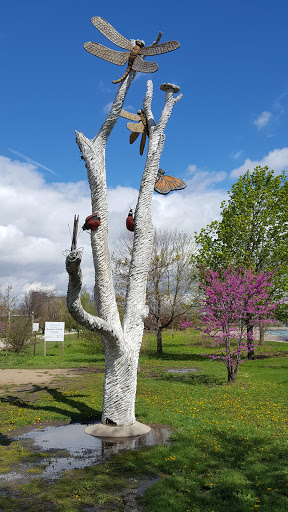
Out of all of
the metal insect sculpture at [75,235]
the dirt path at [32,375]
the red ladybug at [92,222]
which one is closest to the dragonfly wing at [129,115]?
the red ladybug at [92,222]

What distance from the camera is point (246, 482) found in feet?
18.4

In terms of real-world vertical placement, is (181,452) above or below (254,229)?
below

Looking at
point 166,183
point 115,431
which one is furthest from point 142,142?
point 115,431

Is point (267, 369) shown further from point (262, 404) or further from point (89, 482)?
point (89, 482)

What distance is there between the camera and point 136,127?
10.1 meters

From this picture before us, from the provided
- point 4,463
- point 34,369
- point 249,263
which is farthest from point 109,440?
point 249,263

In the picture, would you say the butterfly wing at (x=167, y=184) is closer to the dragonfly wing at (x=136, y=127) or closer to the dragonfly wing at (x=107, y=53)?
the dragonfly wing at (x=136, y=127)

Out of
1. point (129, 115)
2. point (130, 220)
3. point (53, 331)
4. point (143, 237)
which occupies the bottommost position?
point (53, 331)

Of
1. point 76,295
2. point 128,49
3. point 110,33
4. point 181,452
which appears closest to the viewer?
point 76,295

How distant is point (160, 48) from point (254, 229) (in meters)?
16.6

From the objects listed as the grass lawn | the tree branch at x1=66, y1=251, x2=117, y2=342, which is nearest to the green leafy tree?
the grass lawn

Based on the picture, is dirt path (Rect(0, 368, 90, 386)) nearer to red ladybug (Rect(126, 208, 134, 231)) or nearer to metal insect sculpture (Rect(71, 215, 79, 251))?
red ladybug (Rect(126, 208, 134, 231))

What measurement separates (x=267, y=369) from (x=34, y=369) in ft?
38.4

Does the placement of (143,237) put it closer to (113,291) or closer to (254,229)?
(113,291)
